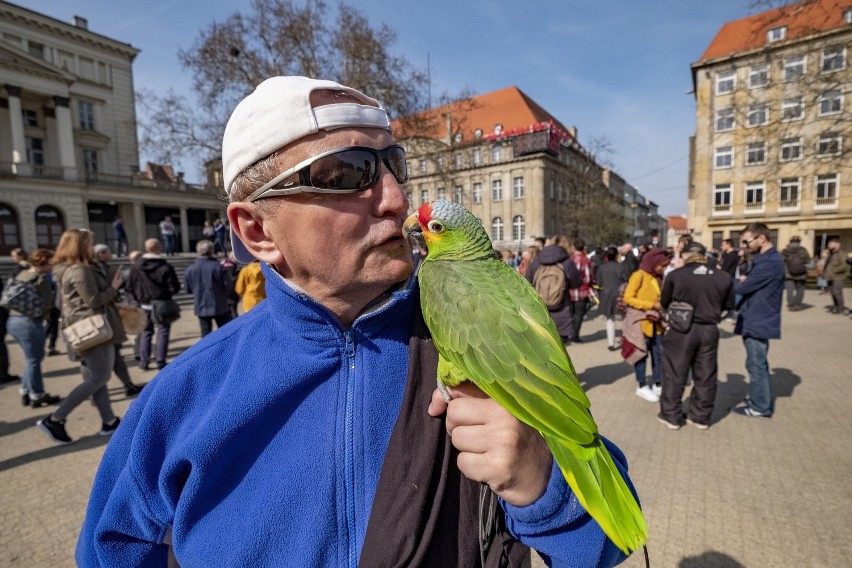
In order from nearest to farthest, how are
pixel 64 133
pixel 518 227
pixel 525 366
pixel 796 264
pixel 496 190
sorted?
pixel 525 366 < pixel 796 264 < pixel 64 133 < pixel 518 227 < pixel 496 190

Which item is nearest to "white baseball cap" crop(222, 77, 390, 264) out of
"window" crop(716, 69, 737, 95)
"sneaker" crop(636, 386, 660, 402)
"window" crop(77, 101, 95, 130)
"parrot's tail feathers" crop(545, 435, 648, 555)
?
"parrot's tail feathers" crop(545, 435, 648, 555)

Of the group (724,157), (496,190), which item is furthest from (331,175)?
(496,190)

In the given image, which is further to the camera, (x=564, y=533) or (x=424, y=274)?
(x=424, y=274)

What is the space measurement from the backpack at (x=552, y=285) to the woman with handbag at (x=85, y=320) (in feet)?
19.3

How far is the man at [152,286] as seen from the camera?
725cm

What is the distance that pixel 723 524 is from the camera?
3.44m

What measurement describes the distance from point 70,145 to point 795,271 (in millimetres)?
40766

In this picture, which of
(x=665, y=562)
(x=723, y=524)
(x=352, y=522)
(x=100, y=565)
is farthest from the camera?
(x=723, y=524)

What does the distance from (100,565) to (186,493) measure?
0.43 metres

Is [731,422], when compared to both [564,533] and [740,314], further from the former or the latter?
[564,533]

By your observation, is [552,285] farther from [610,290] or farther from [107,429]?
[107,429]

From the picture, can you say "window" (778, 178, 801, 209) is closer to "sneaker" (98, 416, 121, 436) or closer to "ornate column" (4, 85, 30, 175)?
"sneaker" (98, 416, 121, 436)

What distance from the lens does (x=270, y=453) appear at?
1219 millimetres

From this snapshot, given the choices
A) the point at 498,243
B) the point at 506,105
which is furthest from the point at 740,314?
the point at 506,105
